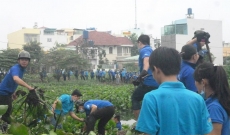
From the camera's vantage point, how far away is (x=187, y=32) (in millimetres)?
51844

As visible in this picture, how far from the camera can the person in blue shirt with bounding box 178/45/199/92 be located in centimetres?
457

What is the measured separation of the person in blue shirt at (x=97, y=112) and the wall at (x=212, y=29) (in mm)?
46482

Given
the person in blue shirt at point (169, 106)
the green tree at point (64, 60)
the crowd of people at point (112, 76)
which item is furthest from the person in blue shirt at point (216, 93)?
the green tree at point (64, 60)

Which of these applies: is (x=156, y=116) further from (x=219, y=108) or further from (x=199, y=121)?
(x=219, y=108)

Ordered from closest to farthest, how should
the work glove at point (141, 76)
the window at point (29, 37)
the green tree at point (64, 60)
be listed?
the work glove at point (141, 76)
the green tree at point (64, 60)
the window at point (29, 37)

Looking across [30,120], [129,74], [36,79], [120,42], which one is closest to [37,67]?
[36,79]

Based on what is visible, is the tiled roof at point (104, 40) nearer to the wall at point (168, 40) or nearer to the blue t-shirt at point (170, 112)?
the wall at point (168, 40)

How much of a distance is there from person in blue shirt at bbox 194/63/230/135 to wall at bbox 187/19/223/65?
166 ft

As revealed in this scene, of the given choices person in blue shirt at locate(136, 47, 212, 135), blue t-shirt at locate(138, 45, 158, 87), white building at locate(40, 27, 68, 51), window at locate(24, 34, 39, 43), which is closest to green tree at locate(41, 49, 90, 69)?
white building at locate(40, 27, 68, 51)

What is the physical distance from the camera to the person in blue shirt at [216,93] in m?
2.95

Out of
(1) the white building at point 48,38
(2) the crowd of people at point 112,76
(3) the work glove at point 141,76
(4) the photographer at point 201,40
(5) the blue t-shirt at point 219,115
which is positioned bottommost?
(2) the crowd of people at point 112,76

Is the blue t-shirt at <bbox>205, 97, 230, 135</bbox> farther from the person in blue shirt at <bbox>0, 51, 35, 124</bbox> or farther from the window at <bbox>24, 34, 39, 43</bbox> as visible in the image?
the window at <bbox>24, 34, 39, 43</bbox>

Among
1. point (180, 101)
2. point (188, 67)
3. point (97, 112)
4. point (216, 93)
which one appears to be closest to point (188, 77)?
point (188, 67)

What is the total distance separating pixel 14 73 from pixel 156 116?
4.10 meters
